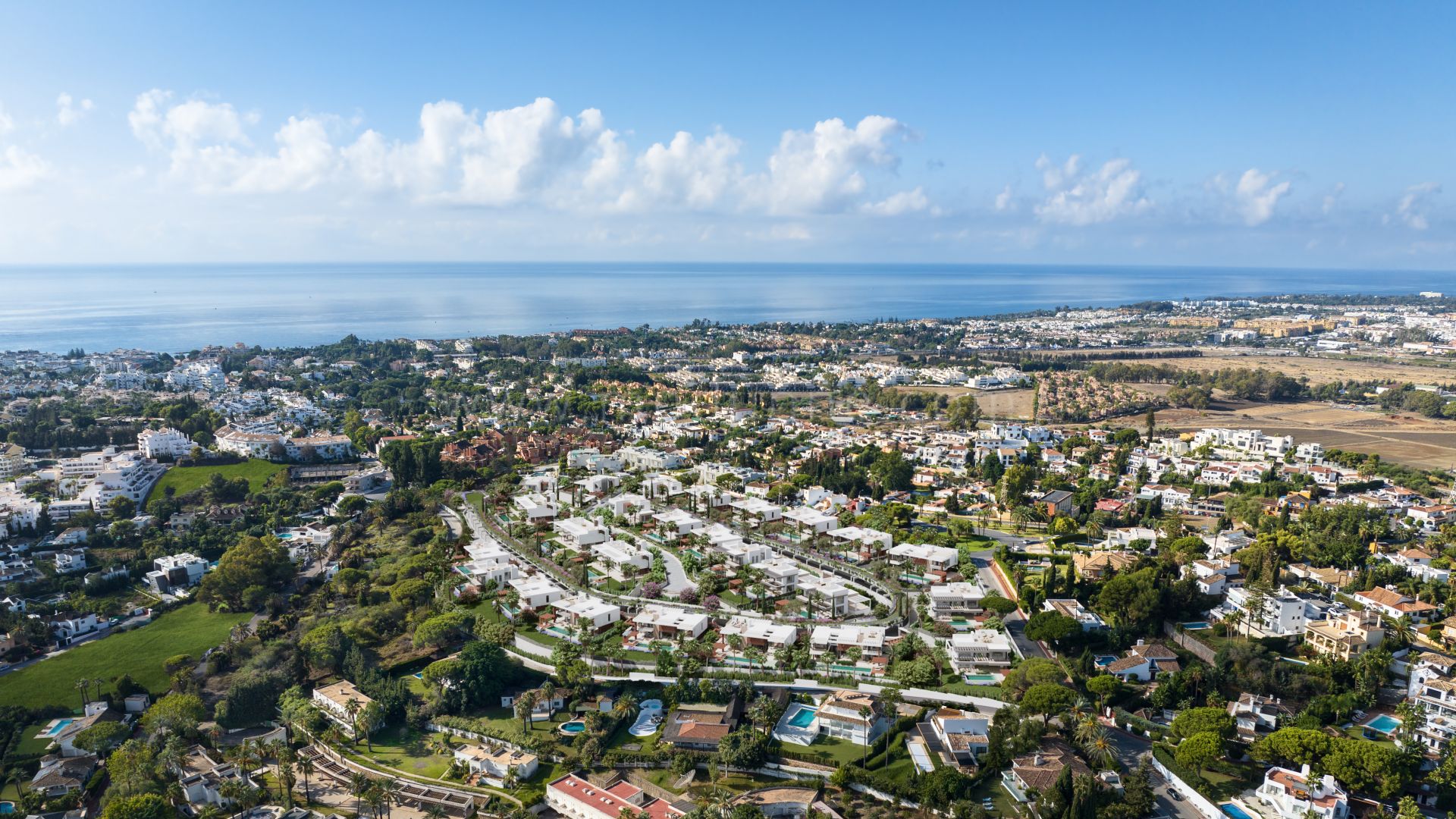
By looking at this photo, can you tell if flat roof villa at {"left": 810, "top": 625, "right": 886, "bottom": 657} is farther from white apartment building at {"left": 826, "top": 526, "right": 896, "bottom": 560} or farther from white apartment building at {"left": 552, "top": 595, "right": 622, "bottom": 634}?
white apartment building at {"left": 826, "top": 526, "right": 896, "bottom": 560}

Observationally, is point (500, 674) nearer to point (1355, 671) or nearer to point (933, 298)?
point (1355, 671)

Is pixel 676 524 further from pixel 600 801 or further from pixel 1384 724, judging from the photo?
pixel 1384 724

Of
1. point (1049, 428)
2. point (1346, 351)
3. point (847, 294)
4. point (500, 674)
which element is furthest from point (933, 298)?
point (500, 674)

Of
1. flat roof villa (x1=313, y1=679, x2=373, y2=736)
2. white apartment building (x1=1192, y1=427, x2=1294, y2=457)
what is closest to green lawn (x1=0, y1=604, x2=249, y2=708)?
flat roof villa (x1=313, y1=679, x2=373, y2=736)

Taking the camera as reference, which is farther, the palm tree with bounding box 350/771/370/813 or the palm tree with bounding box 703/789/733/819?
the palm tree with bounding box 350/771/370/813

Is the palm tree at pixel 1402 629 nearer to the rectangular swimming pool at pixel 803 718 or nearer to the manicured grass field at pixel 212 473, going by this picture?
the rectangular swimming pool at pixel 803 718

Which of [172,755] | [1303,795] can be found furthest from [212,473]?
[1303,795]
